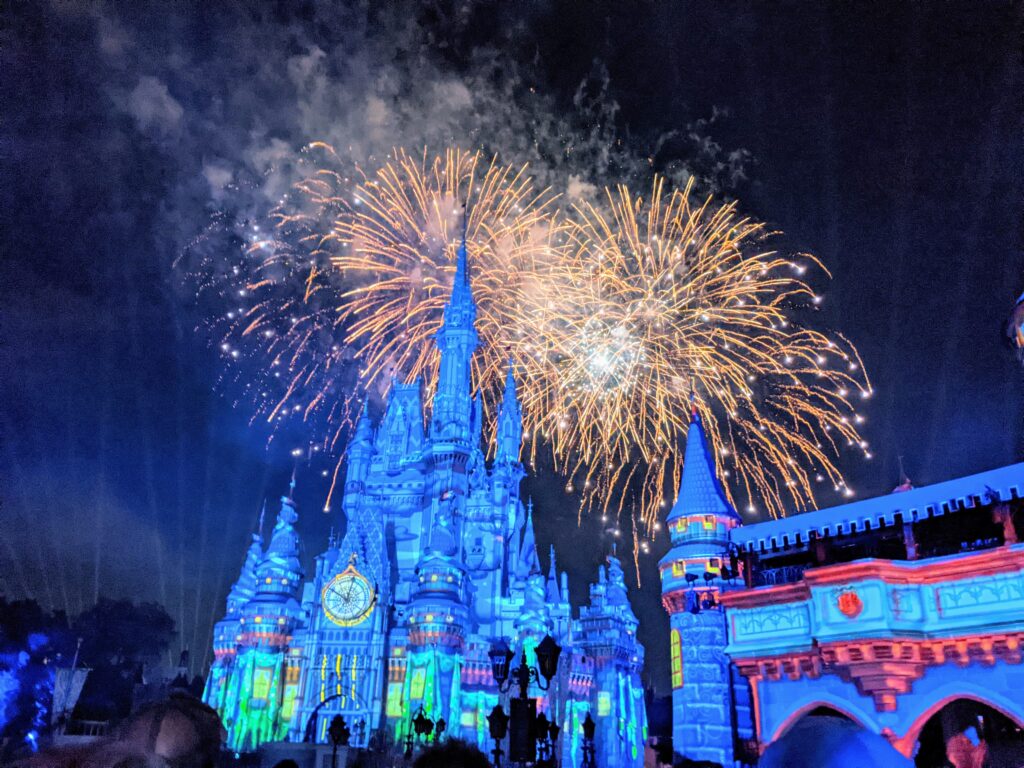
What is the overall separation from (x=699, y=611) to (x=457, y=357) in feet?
138

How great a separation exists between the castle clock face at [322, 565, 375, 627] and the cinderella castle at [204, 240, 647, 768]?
0.08 metres

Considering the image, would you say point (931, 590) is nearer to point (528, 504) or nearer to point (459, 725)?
point (459, 725)

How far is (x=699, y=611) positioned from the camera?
79.5 feet

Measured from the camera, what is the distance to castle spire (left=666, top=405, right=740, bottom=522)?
27922 millimetres

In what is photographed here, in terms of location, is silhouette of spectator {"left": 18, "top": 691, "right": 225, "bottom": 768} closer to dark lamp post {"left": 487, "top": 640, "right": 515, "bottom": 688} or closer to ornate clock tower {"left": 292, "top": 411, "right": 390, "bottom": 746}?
dark lamp post {"left": 487, "top": 640, "right": 515, "bottom": 688}

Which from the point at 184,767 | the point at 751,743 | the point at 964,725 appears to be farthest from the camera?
the point at 751,743

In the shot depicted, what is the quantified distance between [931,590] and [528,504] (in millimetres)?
48505

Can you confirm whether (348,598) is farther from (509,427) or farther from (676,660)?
(676,660)

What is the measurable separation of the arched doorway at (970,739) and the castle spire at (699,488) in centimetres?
948

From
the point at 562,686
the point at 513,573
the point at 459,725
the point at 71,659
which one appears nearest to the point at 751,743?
the point at 459,725

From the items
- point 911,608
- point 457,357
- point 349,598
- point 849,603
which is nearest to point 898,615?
point 911,608

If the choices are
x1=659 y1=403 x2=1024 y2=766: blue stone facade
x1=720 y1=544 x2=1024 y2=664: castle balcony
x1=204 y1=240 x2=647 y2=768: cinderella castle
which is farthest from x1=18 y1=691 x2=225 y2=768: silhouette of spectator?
x1=204 y1=240 x2=647 y2=768: cinderella castle

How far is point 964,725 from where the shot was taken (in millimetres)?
20156

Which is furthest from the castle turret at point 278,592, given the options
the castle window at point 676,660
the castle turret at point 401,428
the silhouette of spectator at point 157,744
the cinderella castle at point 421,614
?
the silhouette of spectator at point 157,744
